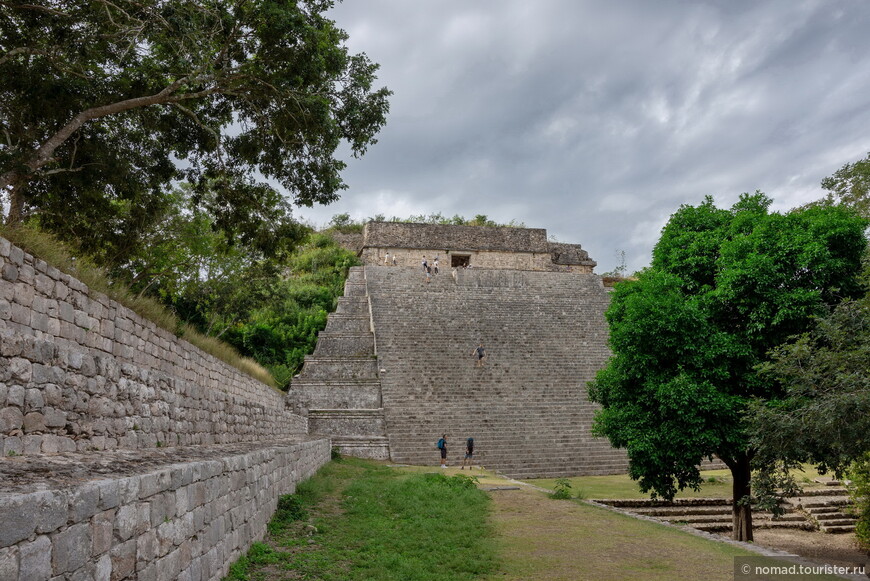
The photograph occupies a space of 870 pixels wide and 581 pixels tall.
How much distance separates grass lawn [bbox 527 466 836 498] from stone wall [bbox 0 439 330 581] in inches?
316

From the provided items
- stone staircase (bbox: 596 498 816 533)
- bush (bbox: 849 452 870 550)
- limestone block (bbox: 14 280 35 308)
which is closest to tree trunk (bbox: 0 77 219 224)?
limestone block (bbox: 14 280 35 308)

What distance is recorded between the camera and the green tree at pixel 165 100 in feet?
26.3

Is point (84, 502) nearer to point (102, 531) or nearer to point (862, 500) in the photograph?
A: point (102, 531)

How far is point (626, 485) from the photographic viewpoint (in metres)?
13.7

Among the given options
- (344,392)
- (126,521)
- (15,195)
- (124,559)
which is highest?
(15,195)

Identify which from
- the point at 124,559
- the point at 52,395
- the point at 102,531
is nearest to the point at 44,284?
the point at 52,395

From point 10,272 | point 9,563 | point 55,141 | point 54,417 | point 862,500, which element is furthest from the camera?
point 862,500

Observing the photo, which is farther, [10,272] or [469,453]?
[469,453]

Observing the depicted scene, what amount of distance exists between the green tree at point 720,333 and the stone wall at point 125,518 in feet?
21.2

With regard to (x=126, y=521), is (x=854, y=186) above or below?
above

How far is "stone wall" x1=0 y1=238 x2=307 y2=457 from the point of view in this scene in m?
4.12

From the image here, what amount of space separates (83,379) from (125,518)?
244 cm

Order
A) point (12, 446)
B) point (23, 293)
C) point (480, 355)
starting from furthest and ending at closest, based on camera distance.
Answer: point (480, 355) < point (23, 293) < point (12, 446)

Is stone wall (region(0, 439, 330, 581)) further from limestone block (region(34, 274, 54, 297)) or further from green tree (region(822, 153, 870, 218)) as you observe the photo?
green tree (region(822, 153, 870, 218))
